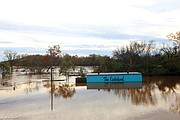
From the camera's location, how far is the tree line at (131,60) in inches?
910

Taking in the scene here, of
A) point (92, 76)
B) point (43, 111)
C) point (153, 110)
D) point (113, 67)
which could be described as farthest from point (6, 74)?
point (153, 110)

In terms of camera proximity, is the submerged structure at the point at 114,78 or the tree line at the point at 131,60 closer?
the submerged structure at the point at 114,78

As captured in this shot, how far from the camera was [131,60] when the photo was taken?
2750cm

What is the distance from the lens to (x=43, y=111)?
26.3ft

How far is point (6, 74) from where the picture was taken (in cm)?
2639

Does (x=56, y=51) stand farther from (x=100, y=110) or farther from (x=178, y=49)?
(x=100, y=110)

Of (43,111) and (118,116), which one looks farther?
(43,111)

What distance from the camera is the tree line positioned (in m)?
23.1

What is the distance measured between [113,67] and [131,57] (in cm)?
566

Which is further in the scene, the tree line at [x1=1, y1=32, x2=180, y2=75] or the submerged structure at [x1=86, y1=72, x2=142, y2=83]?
the tree line at [x1=1, y1=32, x2=180, y2=75]

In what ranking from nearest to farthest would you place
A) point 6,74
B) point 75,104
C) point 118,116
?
point 118,116 < point 75,104 < point 6,74

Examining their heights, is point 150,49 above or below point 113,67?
above

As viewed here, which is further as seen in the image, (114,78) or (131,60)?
(131,60)

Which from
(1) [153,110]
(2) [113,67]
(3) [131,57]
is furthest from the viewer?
(3) [131,57]
